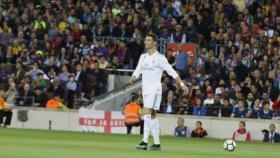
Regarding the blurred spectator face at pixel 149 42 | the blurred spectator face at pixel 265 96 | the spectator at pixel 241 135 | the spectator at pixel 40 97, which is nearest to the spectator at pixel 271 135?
the spectator at pixel 241 135

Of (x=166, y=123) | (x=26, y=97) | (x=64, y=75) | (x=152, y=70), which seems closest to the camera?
(x=152, y=70)

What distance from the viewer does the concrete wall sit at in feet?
105

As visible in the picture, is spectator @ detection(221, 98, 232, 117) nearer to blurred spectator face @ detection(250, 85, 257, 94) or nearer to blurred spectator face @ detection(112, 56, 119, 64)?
blurred spectator face @ detection(250, 85, 257, 94)

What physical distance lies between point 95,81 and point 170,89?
3.02 m

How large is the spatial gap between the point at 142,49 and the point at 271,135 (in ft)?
26.4

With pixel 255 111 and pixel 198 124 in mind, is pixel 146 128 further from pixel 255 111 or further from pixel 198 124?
pixel 255 111

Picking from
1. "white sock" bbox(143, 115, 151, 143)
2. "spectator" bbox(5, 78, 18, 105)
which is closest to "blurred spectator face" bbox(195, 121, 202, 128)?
"spectator" bbox(5, 78, 18, 105)

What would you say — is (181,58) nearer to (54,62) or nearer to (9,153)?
(54,62)

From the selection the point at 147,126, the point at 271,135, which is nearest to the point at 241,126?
the point at 271,135

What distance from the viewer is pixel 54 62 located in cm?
3756

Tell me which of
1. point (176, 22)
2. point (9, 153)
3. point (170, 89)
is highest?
point (176, 22)

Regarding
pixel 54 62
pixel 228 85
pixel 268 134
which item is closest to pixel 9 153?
pixel 268 134

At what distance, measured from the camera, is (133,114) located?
32.3m

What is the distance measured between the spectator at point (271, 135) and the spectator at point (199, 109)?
261 centimetres
